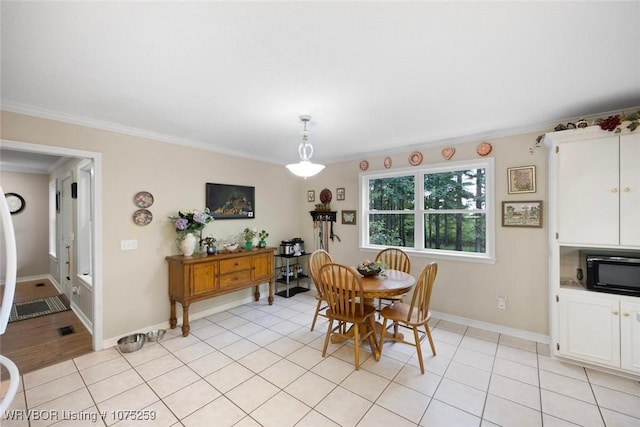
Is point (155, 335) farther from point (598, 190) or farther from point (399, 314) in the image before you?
point (598, 190)

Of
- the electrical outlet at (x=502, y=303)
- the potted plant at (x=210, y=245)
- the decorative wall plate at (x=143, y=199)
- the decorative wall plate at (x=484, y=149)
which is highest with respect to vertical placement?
the decorative wall plate at (x=484, y=149)

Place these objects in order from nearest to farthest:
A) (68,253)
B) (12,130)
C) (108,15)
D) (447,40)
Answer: (108,15), (447,40), (12,130), (68,253)

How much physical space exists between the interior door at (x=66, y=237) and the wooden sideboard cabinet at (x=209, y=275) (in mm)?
1944

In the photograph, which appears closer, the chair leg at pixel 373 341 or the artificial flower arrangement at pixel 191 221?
the chair leg at pixel 373 341

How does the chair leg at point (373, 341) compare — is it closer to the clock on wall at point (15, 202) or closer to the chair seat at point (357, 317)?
the chair seat at point (357, 317)

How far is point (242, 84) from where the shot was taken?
6.85 ft

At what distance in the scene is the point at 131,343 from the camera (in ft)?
9.62

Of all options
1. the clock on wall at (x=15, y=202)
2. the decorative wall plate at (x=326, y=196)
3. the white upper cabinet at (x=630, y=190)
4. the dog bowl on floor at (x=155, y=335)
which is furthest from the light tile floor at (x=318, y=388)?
the clock on wall at (x=15, y=202)

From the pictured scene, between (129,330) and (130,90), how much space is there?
2641 mm

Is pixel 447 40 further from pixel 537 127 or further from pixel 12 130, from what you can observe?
pixel 12 130

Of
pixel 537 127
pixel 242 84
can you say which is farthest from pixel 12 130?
pixel 537 127

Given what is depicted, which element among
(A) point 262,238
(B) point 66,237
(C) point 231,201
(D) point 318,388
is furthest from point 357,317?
(B) point 66,237

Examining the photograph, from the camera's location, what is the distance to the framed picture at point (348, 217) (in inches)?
180

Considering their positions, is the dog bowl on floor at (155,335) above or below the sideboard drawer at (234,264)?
below
